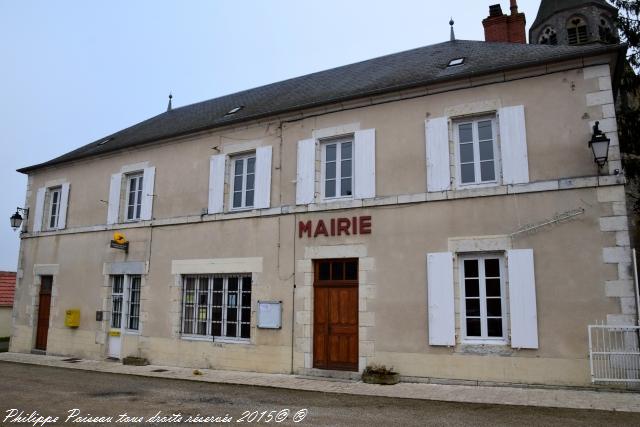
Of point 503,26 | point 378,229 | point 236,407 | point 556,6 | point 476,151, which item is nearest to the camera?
point 236,407

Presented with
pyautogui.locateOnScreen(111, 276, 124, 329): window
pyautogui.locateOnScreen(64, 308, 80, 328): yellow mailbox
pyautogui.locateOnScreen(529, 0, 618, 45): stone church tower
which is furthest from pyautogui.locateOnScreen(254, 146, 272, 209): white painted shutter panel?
pyautogui.locateOnScreen(529, 0, 618, 45): stone church tower

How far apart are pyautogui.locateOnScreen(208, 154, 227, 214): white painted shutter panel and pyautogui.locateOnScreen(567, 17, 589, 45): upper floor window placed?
13303mm

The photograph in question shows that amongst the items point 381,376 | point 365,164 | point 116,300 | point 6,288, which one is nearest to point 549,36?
point 365,164

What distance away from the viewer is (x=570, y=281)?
696cm

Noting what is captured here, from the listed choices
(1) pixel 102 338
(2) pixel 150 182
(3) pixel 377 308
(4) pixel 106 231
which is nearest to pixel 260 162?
(2) pixel 150 182

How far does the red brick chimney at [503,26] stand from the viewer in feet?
41.1

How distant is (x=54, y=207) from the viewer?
13.4 meters

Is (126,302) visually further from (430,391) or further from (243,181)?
(430,391)

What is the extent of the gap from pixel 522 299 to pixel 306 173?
13.9ft

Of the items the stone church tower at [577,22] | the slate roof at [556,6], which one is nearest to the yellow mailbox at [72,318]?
the stone church tower at [577,22]

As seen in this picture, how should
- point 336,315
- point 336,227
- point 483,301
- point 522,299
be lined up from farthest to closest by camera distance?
point 336,227, point 336,315, point 483,301, point 522,299

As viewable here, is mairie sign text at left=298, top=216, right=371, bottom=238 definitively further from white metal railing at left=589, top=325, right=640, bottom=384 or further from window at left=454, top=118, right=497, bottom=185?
white metal railing at left=589, top=325, right=640, bottom=384

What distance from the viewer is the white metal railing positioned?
6527 millimetres

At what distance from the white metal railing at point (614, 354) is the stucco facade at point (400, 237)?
14cm
